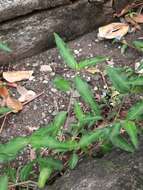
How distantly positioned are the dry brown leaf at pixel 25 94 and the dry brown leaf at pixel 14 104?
33 mm

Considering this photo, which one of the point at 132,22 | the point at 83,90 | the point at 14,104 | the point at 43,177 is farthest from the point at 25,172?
the point at 132,22

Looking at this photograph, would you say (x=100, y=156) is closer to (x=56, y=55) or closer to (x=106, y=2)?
(x=56, y=55)

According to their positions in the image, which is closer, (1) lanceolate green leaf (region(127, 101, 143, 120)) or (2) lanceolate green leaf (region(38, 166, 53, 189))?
(1) lanceolate green leaf (region(127, 101, 143, 120))

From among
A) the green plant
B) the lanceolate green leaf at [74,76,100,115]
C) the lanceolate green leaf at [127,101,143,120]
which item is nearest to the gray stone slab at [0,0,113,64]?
the green plant

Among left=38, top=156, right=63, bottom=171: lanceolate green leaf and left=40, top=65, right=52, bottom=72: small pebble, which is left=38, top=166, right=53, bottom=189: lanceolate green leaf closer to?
left=38, top=156, right=63, bottom=171: lanceolate green leaf

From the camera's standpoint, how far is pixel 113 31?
292 cm

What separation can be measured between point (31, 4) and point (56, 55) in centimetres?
34

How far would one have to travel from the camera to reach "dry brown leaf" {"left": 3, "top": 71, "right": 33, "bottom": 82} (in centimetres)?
271

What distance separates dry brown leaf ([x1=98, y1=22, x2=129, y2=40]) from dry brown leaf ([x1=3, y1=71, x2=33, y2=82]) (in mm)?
495

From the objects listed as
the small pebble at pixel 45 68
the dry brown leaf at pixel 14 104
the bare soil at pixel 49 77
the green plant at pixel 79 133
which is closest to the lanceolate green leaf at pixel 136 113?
the green plant at pixel 79 133

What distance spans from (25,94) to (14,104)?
0.33ft

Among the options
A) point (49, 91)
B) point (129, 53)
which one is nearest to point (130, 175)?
point (49, 91)

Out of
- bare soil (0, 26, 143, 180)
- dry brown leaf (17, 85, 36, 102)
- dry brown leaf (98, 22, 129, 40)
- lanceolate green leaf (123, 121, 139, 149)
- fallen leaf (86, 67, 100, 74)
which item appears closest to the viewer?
lanceolate green leaf (123, 121, 139, 149)

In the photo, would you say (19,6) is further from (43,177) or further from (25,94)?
(43,177)
